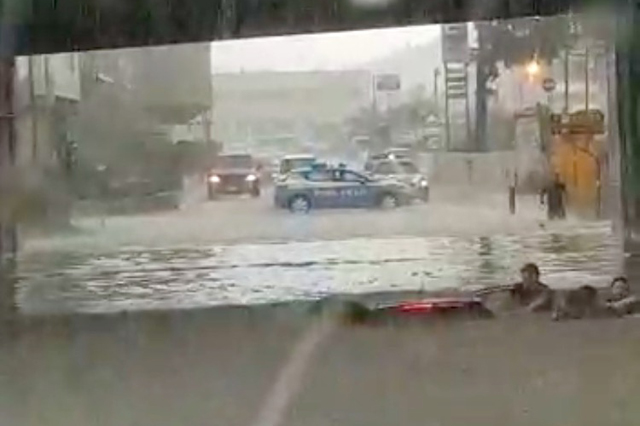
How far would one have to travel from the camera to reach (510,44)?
991 cm

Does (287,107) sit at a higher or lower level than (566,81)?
lower

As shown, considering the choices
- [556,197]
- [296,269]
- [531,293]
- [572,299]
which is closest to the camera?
[572,299]

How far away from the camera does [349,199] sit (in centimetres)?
1011

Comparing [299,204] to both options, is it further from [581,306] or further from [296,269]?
[581,306]

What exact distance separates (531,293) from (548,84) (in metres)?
3.18

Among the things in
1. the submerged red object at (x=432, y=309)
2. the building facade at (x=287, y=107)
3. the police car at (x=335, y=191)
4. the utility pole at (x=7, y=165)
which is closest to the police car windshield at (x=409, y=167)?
the police car at (x=335, y=191)

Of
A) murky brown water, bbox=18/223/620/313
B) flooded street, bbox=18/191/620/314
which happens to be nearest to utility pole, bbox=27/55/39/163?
flooded street, bbox=18/191/620/314

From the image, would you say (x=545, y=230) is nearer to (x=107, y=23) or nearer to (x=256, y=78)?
(x=256, y=78)

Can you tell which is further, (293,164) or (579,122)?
(579,122)

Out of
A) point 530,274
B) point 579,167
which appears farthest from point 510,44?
point 530,274

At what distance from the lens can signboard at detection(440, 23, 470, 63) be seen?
31.8ft

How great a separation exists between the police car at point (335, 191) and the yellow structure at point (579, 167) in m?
1.21

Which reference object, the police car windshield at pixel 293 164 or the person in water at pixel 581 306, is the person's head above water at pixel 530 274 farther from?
the police car windshield at pixel 293 164

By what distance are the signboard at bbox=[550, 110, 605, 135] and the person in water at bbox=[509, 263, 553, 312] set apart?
2.29 m
